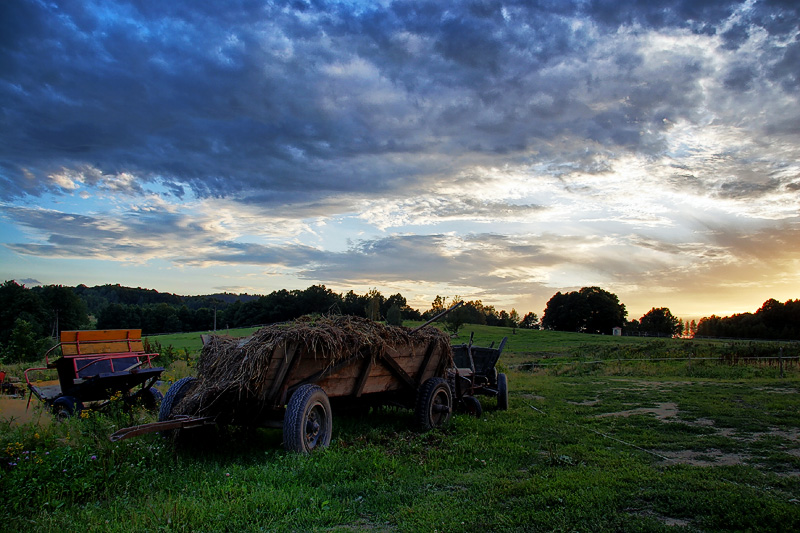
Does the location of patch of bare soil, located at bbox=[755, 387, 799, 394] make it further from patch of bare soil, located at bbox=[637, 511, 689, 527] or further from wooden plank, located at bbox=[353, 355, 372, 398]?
wooden plank, located at bbox=[353, 355, 372, 398]

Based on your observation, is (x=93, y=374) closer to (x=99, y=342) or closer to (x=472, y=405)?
(x=99, y=342)

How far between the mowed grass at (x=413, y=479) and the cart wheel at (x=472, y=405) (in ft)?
2.89

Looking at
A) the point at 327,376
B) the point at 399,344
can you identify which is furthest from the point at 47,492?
the point at 399,344

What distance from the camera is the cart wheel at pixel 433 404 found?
8.26 m

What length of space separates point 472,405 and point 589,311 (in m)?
86.8

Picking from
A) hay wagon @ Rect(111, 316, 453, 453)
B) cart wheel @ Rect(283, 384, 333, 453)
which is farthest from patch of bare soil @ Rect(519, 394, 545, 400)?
cart wheel @ Rect(283, 384, 333, 453)

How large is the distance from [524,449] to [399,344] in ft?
7.84

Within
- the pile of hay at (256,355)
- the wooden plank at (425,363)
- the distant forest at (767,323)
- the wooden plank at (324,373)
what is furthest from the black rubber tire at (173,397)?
the distant forest at (767,323)

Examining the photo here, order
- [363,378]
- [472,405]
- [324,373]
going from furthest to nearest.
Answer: [472,405] → [363,378] → [324,373]

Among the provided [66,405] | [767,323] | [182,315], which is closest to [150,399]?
[66,405]

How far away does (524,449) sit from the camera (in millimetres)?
6996

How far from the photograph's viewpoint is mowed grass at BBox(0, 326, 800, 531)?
4238 mm

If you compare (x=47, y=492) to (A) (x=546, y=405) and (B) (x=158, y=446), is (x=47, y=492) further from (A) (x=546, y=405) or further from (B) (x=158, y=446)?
(A) (x=546, y=405)

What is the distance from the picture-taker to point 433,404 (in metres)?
8.63
